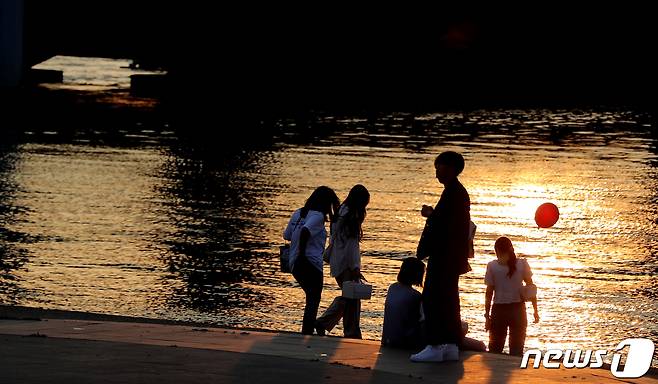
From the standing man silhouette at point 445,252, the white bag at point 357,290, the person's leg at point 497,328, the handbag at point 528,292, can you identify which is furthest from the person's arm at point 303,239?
the handbag at point 528,292

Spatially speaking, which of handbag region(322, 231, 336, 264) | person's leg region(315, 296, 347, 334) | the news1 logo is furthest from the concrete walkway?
handbag region(322, 231, 336, 264)

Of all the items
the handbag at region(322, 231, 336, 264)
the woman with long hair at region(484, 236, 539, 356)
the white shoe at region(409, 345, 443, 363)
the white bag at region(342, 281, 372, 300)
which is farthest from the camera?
the handbag at region(322, 231, 336, 264)

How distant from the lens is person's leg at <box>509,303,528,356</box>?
45.5ft

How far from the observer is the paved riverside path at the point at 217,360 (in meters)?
10.9

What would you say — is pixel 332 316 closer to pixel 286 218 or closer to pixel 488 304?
pixel 488 304

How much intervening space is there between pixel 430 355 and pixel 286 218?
14210mm

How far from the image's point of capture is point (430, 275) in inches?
488

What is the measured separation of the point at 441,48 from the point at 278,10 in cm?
1097

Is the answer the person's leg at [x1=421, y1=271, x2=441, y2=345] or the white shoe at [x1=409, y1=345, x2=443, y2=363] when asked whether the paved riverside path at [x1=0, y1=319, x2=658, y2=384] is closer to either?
the white shoe at [x1=409, y1=345, x2=443, y2=363]

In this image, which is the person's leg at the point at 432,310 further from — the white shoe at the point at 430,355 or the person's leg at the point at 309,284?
the person's leg at the point at 309,284

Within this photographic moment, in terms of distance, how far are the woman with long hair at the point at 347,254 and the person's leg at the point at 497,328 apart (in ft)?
4.59

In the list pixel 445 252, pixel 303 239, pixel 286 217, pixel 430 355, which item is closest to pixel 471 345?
pixel 430 355

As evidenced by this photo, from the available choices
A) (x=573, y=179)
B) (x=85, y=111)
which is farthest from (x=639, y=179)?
(x=85, y=111)

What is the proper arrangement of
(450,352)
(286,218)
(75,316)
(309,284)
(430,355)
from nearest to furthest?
(430,355) → (450,352) → (309,284) → (75,316) → (286,218)
